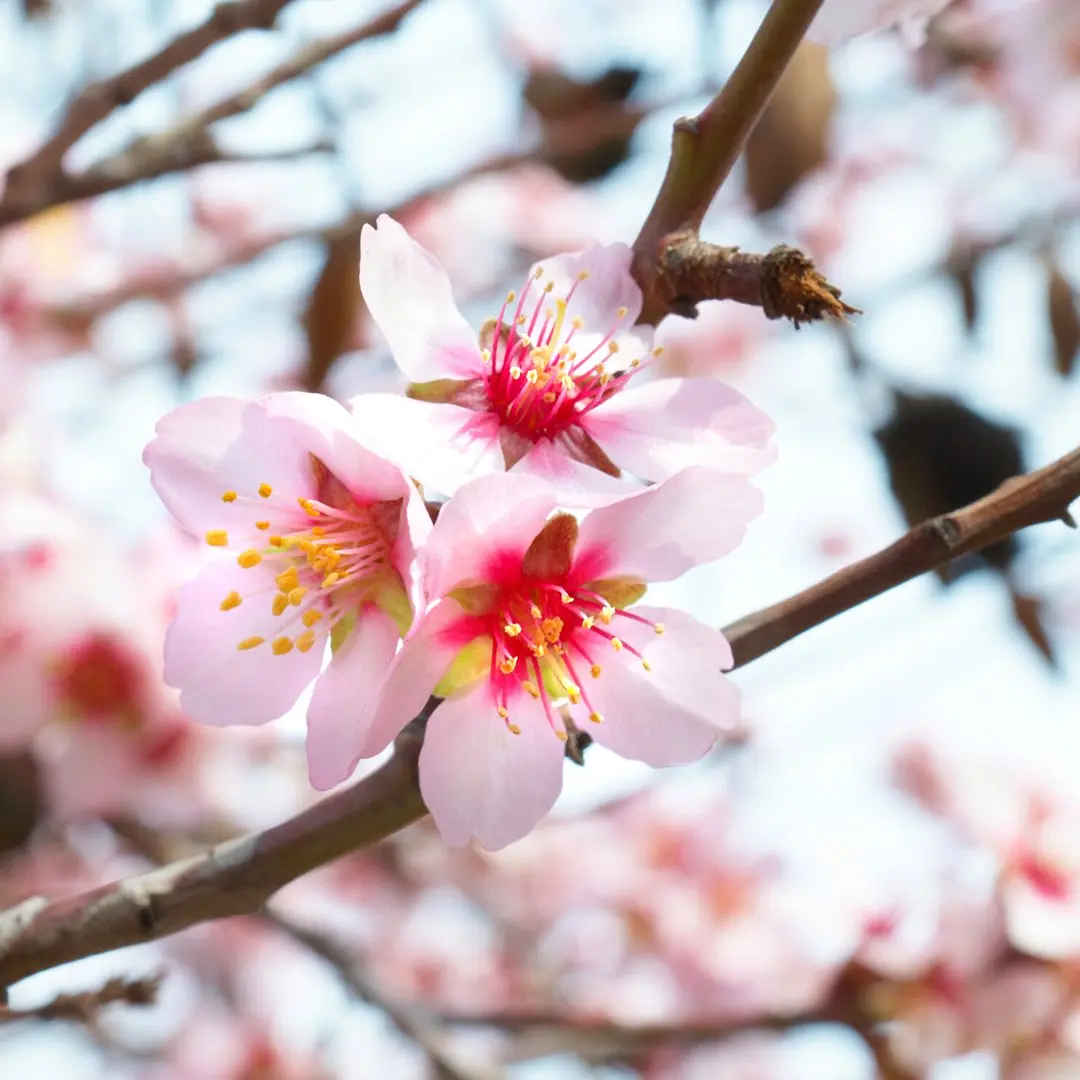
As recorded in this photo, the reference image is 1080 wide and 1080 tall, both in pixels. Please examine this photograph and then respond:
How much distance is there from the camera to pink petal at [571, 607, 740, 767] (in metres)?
0.58

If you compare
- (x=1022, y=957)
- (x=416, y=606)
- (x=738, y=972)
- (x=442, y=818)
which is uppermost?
(x=416, y=606)

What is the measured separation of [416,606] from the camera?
502 mm

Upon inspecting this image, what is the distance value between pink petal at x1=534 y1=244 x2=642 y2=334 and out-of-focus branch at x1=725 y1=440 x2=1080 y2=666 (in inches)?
7.0

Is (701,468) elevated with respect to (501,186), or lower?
lower

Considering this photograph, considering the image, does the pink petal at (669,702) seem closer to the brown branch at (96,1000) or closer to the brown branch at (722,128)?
the brown branch at (722,128)

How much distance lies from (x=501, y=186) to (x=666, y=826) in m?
1.67

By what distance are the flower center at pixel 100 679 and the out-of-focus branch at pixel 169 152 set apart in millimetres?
465

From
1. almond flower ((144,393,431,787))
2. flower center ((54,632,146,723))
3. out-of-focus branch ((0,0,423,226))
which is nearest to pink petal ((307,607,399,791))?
almond flower ((144,393,431,787))

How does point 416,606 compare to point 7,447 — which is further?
point 7,447

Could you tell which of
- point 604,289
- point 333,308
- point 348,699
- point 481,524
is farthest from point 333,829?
point 333,308

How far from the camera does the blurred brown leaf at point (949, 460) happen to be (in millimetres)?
1105

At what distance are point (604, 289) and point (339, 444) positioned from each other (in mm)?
170

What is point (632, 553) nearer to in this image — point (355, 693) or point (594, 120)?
point (355, 693)

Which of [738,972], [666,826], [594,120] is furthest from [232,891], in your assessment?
[666,826]
